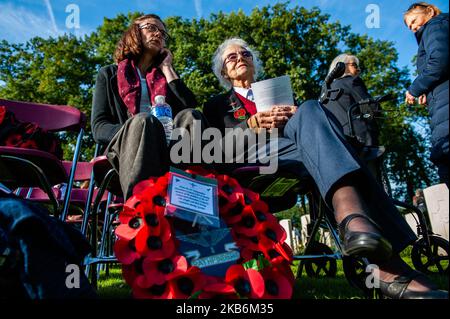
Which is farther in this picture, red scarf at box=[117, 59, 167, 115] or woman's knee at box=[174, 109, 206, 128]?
red scarf at box=[117, 59, 167, 115]

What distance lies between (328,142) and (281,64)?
12.7m

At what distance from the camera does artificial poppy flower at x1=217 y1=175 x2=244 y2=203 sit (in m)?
1.40

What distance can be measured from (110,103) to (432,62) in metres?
2.08

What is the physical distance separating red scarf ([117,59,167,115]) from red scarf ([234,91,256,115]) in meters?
0.56

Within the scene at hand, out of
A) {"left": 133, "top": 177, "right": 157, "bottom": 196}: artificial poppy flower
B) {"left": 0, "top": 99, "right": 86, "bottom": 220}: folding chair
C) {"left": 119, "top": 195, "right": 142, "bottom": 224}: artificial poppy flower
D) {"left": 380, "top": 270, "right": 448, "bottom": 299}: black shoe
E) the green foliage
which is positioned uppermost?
the green foliage

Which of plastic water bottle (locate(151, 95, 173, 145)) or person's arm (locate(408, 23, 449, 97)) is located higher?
person's arm (locate(408, 23, 449, 97))

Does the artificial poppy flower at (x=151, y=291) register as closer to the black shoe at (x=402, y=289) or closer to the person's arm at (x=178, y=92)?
the black shoe at (x=402, y=289)

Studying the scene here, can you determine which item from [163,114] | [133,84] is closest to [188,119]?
[163,114]

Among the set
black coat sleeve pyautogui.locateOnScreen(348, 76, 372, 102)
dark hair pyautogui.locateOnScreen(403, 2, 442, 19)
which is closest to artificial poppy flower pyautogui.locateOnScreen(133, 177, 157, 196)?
black coat sleeve pyautogui.locateOnScreen(348, 76, 372, 102)

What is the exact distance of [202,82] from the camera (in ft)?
42.7

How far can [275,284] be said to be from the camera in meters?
1.18

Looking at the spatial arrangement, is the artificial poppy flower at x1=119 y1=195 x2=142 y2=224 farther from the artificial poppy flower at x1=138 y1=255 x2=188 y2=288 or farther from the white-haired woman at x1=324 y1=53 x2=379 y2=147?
the white-haired woman at x1=324 y1=53 x2=379 y2=147
